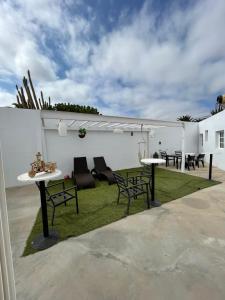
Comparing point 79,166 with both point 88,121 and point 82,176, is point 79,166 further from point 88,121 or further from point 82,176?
point 88,121

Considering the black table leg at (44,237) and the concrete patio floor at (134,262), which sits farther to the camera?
the black table leg at (44,237)

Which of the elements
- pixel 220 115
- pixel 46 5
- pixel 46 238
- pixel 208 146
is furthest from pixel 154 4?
pixel 208 146

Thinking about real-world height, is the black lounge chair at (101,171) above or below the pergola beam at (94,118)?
below

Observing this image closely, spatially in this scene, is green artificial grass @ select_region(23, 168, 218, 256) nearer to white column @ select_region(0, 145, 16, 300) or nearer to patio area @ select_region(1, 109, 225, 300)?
patio area @ select_region(1, 109, 225, 300)

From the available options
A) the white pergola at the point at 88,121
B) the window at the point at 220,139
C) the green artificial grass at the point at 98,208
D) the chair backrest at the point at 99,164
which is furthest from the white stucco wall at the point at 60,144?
the green artificial grass at the point at 98,208

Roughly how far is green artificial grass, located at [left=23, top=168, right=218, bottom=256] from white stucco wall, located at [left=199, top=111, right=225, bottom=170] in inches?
155

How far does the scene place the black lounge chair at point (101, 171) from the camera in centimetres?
666

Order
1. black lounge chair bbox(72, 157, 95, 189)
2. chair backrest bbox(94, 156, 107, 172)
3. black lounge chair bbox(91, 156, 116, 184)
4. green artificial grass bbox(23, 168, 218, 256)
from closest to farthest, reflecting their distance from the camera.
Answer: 1. green artificial grass bbox(23, 168, 218, 256)
2. black lounge chair bbox(72, 157, 95, 189)
3. black lounge chair bbox(91, 156, 116, 184)
4. chair backrest bbox(94, 156, 107, 172)

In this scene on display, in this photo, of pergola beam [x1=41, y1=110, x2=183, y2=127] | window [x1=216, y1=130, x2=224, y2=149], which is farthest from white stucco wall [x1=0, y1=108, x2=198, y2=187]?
window [x1=216, y1=130, x2=224, y2=149]

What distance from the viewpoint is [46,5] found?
11.6 feet

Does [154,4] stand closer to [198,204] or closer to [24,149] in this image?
[198,204]

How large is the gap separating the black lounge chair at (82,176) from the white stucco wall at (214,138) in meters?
7.70

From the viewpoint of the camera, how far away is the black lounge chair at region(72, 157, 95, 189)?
5984mm

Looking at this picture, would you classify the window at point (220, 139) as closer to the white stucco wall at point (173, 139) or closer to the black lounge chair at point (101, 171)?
the white stucco wall at point (173, 139)
